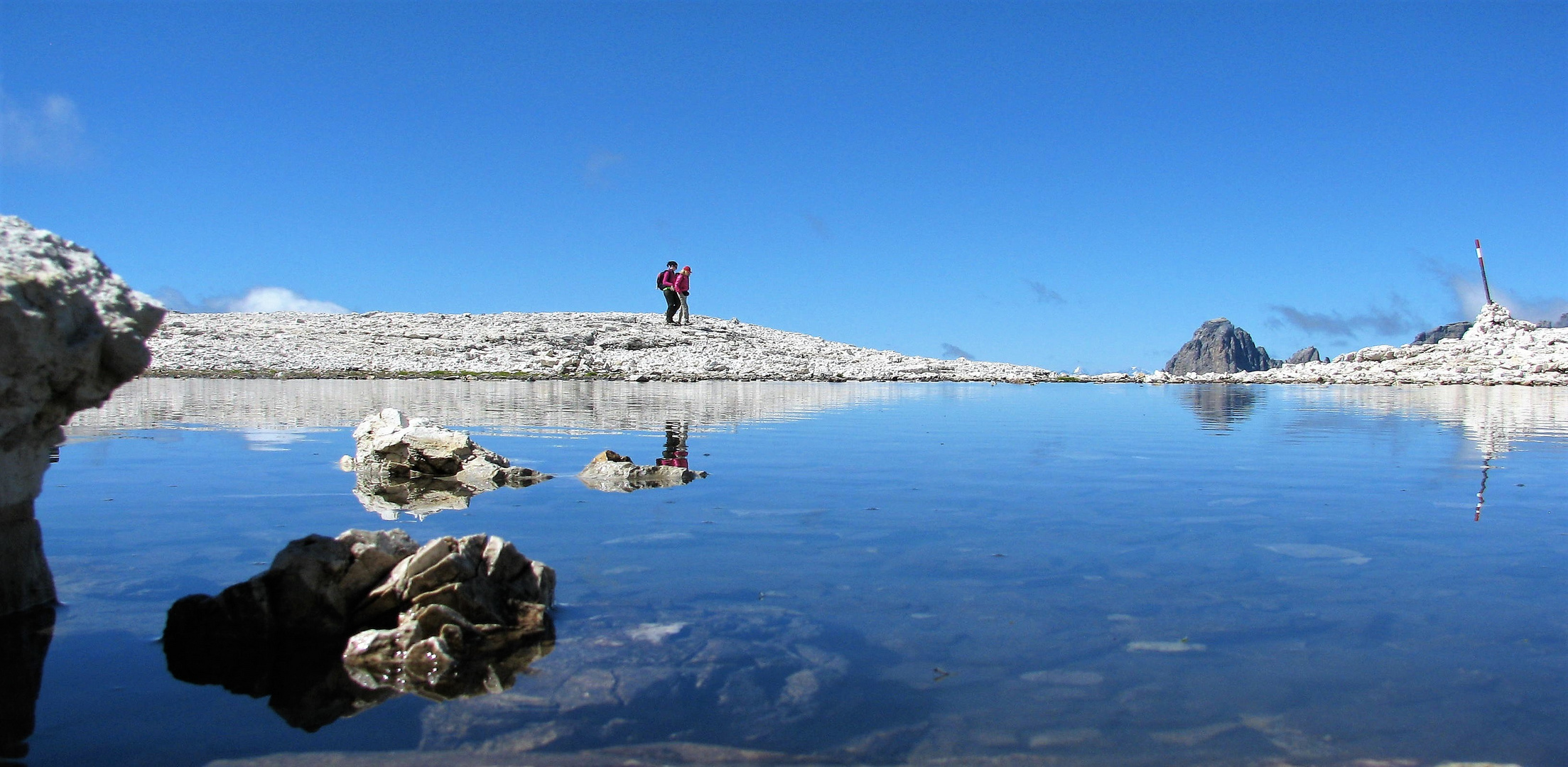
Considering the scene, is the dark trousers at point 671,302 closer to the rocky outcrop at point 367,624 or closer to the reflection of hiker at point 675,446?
the reflection of hiker at point 675,446

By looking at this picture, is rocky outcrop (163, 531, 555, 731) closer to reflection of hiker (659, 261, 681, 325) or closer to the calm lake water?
the calm lake water

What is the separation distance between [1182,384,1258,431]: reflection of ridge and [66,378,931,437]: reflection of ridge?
855 centimetres

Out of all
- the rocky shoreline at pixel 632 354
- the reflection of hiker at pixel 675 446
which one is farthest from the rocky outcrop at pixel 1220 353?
the reflection of hiker at pixel 675 446

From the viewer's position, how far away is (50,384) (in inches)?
212

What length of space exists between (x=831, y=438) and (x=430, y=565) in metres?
11.3

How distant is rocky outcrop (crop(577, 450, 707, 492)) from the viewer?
34.2 feet

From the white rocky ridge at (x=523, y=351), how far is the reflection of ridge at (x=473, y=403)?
417cm

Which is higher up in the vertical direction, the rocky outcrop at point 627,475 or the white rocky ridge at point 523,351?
the white rocky ridge at point 523,351

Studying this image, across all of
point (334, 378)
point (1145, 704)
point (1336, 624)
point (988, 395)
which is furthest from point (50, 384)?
point (334, 378)

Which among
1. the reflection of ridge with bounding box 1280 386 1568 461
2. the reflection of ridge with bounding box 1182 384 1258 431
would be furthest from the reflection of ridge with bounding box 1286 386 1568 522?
the reflection of ridge with bounding box 1182 384 1258 431

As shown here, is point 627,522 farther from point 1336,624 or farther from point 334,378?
point 334,378

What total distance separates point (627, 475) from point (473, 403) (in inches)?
629

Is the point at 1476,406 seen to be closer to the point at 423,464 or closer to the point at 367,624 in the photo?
the point at 423,464

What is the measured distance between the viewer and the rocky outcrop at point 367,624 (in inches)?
182
